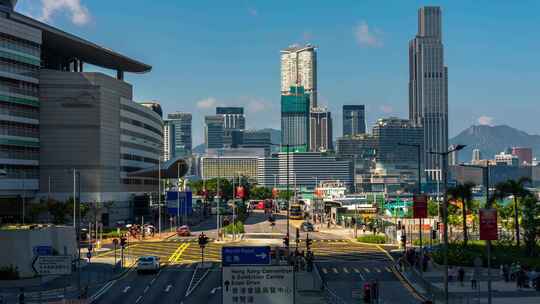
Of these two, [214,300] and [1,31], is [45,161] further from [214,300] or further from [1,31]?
[214,300]

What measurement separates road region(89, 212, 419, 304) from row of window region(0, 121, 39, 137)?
35.7 metres

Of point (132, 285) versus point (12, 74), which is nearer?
point (132, 285)

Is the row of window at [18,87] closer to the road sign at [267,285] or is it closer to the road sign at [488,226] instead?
the road sign at [488,226]

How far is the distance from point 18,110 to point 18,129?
3117mm

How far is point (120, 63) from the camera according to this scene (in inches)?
6501

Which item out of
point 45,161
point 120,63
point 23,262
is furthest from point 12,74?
point 23,262

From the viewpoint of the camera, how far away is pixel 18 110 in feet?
423

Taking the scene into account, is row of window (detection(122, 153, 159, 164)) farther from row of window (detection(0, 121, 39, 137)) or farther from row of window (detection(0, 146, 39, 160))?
row of window (detection(0, 121, 39, 137))

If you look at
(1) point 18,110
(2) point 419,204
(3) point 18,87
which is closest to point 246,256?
(2) point 419,204

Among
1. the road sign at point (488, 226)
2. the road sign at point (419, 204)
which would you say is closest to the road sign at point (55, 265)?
the road sign at point (488, 226)

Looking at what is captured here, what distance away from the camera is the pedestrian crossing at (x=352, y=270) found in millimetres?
70938

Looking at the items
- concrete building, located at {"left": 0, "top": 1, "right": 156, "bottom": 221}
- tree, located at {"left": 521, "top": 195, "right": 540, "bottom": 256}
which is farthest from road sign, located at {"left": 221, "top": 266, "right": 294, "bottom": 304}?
concrete building, located at {"left": 0, "top": 1, "right": 156, "bottom": 221}

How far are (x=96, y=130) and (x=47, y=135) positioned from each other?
27.6 feet

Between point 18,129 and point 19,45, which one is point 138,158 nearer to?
point 18,129
